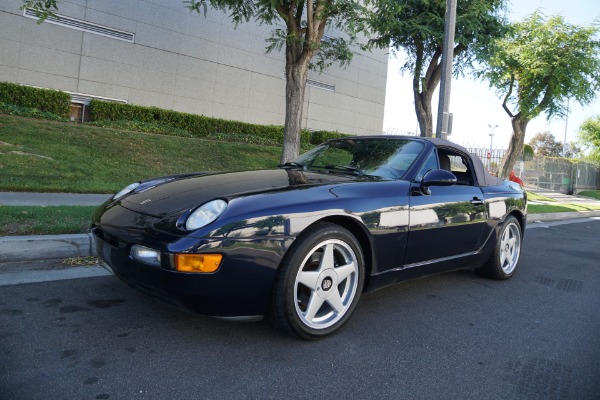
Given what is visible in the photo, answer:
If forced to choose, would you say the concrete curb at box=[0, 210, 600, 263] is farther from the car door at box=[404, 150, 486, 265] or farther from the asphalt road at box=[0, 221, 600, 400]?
the car door at box=[404, 150, 486, 265]

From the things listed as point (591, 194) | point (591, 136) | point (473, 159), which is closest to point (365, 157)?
point (473, 159)

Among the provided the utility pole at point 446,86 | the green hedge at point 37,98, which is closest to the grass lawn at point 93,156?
the green hedge at point 37,98

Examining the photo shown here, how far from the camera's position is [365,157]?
12.7 ft

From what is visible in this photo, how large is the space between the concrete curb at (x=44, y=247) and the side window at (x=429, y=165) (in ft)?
9.27

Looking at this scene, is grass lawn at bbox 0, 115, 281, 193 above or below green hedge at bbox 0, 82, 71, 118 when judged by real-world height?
below

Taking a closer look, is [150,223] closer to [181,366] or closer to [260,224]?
[260,224]

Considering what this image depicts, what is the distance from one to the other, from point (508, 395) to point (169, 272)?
189 cm

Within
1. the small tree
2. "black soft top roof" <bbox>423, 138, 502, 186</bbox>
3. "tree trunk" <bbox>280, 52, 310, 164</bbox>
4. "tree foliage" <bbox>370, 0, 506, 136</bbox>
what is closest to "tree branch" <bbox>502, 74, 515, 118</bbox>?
the small tree

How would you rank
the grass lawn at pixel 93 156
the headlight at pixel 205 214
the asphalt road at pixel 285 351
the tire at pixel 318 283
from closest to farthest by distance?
the asphalt road at pixel 285 351 < the headlight at pixel 205 214 < the tire at pixel 318 283 < the grass lawn at pixel 93 156

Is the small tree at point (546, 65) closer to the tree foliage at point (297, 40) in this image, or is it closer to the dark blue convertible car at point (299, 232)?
the tree foliage at point (297, 40)

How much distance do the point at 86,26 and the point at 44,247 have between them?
12.8 meters

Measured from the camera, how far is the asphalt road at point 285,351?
220 centimetres

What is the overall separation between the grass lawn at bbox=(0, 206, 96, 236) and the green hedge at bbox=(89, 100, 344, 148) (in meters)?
9.13

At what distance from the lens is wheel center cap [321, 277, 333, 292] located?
9.32 ft
